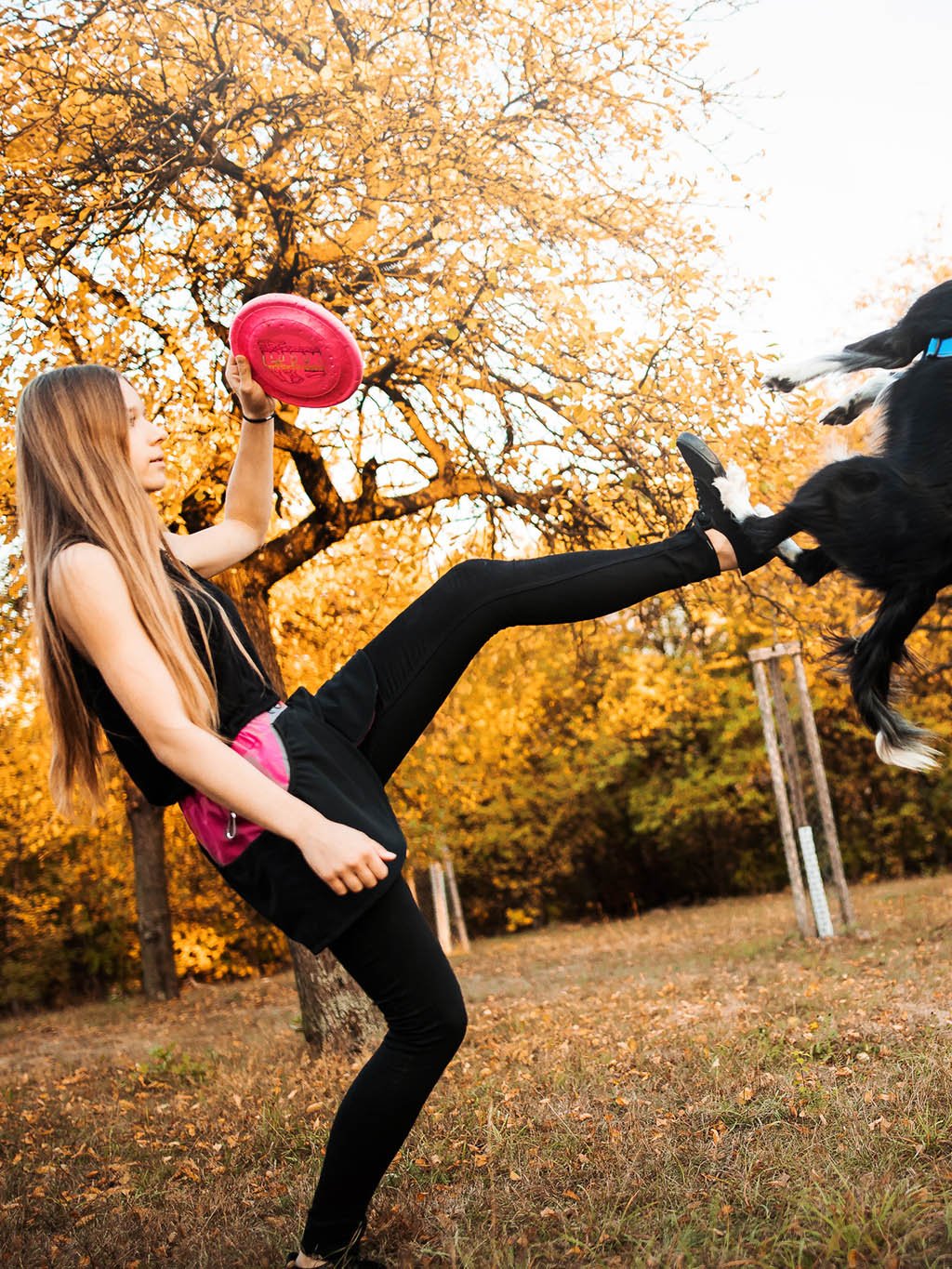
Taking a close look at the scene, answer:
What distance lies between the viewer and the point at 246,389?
8.48ft

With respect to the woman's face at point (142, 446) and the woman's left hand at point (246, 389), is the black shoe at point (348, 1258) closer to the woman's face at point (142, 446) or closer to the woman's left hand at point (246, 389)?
the woman's face at point (142, 446)

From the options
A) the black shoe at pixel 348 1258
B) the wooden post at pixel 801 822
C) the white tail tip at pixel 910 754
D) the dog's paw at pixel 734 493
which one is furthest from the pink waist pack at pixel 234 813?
the wooden post at pixel 801 822

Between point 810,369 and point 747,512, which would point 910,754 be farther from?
point 810,369

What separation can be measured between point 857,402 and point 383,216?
340 cm

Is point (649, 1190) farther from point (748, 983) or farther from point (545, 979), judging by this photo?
point (545, 979)

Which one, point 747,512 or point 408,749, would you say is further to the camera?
point 747,512

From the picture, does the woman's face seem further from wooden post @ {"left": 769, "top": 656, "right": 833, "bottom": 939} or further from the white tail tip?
wooden post @ {"left": 769, "top": 656, "right": 833, "bottom": 939}

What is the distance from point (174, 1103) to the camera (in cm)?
455

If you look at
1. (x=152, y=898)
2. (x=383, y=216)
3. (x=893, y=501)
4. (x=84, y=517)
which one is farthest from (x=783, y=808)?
(x=84, y=517)

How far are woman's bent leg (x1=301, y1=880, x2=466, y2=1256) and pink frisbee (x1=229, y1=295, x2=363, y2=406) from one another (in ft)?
4.30

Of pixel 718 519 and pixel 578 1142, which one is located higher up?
pixel 718 519

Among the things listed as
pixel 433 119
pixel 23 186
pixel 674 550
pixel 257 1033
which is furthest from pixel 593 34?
pixel 257 1033

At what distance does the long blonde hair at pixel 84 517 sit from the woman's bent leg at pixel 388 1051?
1.68 feet

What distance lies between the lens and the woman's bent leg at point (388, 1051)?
2.00 metres
